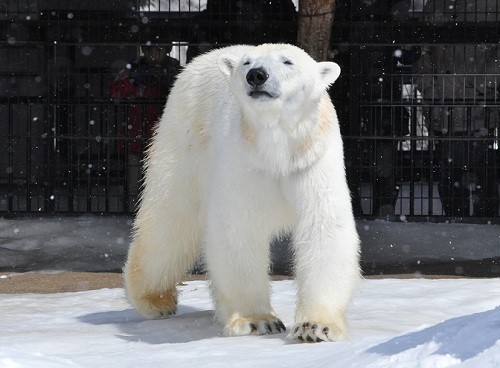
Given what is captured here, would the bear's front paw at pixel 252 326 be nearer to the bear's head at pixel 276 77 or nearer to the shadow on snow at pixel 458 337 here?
the bear's head at pixel 276 77

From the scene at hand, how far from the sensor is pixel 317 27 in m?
7.80

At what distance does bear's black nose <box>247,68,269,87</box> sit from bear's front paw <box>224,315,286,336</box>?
36.8 inches

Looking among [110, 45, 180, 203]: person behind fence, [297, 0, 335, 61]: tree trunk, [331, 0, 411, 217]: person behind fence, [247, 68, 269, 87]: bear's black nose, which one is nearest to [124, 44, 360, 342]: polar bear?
[247, 68, 269, 87]: bear's black nose

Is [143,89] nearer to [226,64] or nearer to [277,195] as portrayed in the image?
[226,64]

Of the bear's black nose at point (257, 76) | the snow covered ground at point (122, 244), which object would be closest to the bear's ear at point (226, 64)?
the bear's black nose at point (257, 76)

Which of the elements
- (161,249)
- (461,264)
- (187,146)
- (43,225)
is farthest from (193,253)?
(43,225)

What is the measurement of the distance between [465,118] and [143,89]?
8.93ft

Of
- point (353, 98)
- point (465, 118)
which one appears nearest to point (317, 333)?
point (353, 98)

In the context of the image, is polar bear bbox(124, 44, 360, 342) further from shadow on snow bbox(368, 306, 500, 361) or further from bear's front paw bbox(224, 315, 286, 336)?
shadow on snow bbox(368, 306, 500, 361)

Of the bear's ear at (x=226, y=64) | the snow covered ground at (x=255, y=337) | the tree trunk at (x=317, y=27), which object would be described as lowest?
the snow covered ground at (x=255, y=337)

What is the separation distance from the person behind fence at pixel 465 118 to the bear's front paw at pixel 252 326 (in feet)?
16.2

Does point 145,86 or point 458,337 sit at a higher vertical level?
point 145,86

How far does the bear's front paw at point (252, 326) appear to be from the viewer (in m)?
4.22

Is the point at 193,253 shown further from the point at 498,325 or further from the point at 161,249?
the point at 498,325
